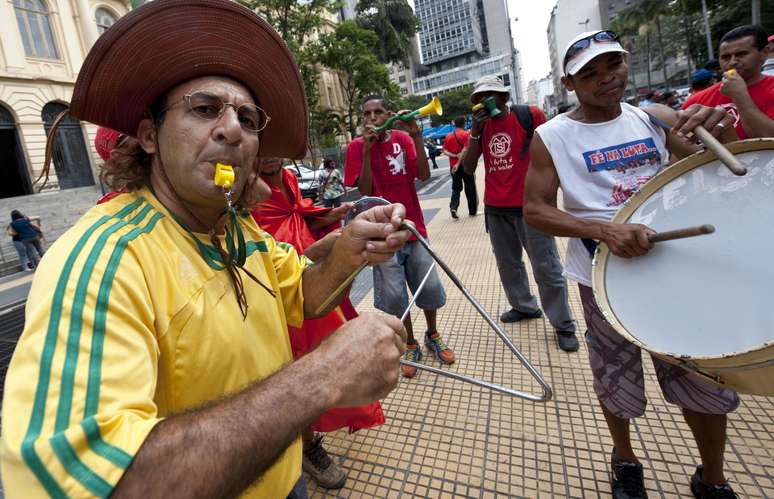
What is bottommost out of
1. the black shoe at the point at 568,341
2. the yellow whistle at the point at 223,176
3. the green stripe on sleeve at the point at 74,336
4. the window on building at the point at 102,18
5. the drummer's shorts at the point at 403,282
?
the black shoe at the point at 568,341

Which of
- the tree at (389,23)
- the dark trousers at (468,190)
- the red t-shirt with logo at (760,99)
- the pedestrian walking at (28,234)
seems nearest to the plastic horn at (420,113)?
the red t-shirt with logo at (760,99)

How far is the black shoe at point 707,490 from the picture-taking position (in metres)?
1.78

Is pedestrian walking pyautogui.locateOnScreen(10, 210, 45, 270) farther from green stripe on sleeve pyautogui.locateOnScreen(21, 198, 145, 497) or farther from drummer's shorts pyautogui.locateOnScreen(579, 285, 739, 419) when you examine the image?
drummer's shorts pyautogui.locateOnScreen(579, 285, 739, 419)

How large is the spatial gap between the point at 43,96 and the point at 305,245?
76.9 feet

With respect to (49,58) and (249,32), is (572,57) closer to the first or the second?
(249,32)

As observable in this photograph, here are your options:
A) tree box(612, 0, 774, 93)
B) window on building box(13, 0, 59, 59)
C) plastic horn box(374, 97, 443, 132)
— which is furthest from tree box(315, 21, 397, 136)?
plastic horn box(374, 97, 443, 132)

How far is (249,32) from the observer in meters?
1.33

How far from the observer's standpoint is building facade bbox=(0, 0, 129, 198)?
58.7 ft

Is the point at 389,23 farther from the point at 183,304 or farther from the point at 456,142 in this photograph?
the point at 183,304

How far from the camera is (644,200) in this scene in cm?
160

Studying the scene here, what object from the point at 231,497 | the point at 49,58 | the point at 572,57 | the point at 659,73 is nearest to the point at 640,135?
the point at 572,57

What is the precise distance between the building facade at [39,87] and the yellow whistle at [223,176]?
21.5m

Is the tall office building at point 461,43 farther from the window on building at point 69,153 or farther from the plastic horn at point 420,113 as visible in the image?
the plastic horn at point 420,113

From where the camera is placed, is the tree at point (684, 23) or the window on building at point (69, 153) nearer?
the window on building at point (69, 153)
